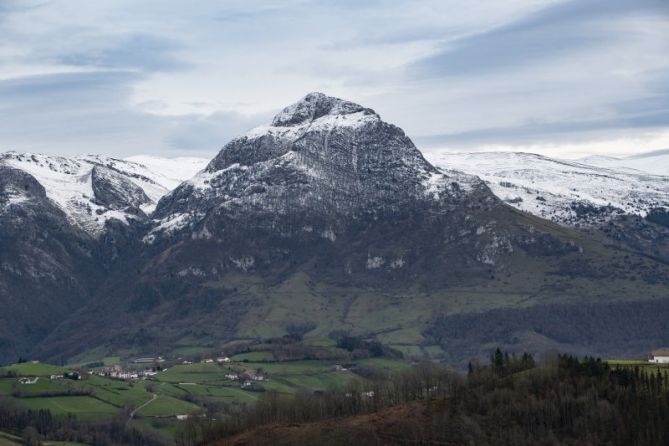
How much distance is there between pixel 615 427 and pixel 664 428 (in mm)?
6979

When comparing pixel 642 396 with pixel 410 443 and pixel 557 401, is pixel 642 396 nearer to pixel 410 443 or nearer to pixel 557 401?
pixel 557 401

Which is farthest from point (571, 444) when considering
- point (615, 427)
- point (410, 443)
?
point (410, 443)

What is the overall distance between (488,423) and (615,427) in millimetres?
17674

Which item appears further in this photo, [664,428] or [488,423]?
[488,423]

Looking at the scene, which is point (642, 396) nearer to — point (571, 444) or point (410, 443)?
point (571, 444)

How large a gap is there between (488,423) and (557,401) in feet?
32.1

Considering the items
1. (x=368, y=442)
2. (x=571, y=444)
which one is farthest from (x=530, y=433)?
(x=368, y=442)

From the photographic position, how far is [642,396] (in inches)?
7712

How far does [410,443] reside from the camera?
196000mm

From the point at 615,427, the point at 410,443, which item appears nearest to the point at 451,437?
the point at 410,443

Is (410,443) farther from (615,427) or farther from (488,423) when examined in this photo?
(615,427)

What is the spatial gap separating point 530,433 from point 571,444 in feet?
20.7

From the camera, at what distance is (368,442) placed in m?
200

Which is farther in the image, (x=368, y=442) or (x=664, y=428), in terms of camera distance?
(x=368, y=442)
